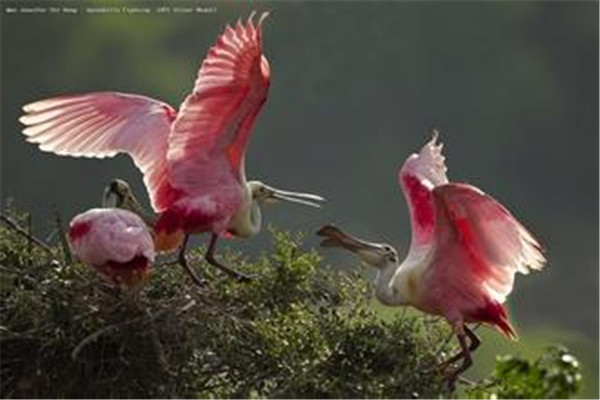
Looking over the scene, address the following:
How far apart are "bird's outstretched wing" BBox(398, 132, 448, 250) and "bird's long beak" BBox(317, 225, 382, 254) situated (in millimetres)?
146

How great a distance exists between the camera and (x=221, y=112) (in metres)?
5.77

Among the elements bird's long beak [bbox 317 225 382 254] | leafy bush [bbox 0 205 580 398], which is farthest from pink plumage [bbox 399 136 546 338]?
leafy bush [bbox 0 205 580 398]

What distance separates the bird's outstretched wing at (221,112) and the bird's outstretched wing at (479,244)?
739 mm

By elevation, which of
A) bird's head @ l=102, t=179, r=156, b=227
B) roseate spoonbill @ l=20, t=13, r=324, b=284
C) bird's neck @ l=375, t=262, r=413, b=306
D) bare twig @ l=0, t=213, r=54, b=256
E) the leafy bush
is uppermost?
roseate spoonbill @ l=20, t=13, r=324, b=284

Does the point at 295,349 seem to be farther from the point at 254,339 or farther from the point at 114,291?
the point at 114,291

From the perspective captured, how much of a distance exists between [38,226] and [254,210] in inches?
30.5

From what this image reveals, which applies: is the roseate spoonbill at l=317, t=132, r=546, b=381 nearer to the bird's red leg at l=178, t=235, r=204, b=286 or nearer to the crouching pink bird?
the bird's red leg at l=178, t=235, r=204, b=286

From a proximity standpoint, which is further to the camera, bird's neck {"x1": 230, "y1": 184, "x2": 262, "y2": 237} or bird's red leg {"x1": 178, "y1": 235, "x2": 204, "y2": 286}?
bird's neck {"x1": 230, "y1": 184, "x2": 262, "y2": 237}

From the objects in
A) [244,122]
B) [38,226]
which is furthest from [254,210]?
[38,226]

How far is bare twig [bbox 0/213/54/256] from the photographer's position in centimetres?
550

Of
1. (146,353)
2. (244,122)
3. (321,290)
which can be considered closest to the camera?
(146,353)

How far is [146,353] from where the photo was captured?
505 centimetres

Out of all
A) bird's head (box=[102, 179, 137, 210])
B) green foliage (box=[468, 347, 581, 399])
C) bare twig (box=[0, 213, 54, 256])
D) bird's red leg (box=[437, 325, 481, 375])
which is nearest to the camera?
green foliage (box=[468, 347, 581, 399])

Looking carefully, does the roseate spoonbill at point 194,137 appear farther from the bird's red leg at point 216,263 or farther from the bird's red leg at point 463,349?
the bird's red leg at point 463,349
